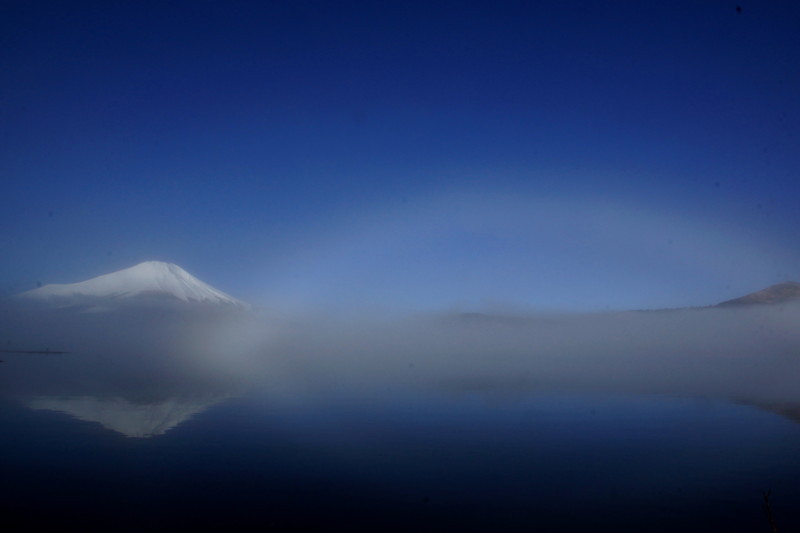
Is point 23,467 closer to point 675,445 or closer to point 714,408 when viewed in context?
point 675,445

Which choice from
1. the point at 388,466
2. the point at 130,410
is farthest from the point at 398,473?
the point at 130,410

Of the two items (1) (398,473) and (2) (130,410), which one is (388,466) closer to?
(1) (398,473)

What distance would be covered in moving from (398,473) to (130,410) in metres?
13.8

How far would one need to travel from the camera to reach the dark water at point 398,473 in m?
10.1

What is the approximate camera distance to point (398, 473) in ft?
42.8

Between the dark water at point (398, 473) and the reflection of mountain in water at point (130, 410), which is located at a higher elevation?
the reflection of mountain in water at point (130, 410)

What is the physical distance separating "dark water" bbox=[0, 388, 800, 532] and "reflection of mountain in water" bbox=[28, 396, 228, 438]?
0.51 meters

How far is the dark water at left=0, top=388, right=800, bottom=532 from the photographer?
10.1 metres

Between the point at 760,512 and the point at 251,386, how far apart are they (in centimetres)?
2808

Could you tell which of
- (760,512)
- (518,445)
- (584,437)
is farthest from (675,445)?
(760,512)

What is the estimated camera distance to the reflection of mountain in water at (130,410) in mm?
17969

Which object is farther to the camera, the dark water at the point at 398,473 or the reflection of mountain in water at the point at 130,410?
the reflection of mountain in water at the point at 130,410

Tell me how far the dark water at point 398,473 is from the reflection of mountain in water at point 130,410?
506mm

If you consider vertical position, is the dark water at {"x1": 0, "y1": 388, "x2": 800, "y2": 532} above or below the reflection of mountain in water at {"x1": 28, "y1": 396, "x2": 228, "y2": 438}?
below
